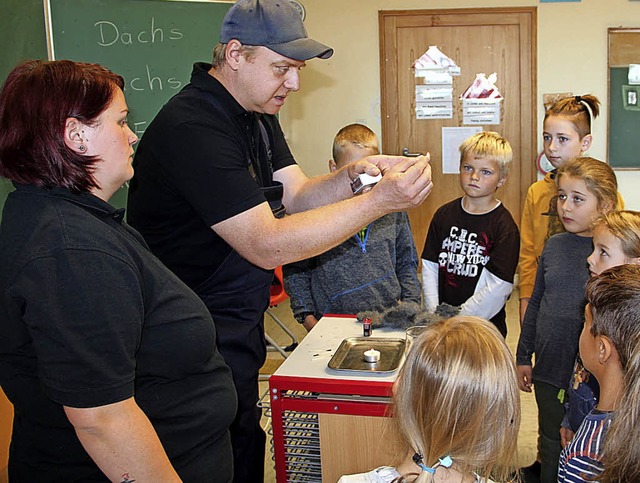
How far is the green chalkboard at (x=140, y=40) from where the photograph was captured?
9.55 feet

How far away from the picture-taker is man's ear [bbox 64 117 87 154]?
1.06 m

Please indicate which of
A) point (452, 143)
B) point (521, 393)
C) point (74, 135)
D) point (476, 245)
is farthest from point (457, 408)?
point (452, 143)

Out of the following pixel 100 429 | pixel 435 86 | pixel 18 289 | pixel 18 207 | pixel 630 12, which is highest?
pixel 630 12

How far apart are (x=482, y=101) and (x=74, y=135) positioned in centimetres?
459

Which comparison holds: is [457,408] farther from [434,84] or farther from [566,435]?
[434,84]

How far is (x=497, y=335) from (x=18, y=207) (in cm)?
89

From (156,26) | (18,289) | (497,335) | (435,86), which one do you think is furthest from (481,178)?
(435,86)

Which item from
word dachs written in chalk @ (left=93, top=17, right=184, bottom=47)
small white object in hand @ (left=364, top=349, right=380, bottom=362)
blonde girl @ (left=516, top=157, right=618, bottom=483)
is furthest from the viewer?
word dachs written in chalk @ (left=93, top=17, right=184, bottom=47)

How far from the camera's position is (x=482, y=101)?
521 centimetres

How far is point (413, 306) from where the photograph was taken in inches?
77.4

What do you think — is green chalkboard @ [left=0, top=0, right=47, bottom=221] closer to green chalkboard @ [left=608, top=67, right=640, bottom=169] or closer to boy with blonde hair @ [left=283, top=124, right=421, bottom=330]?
boy with blonde hair @ [left=283, top=124, right=421, bottom=330]

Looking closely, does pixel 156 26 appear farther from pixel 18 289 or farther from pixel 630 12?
pixel 630 12

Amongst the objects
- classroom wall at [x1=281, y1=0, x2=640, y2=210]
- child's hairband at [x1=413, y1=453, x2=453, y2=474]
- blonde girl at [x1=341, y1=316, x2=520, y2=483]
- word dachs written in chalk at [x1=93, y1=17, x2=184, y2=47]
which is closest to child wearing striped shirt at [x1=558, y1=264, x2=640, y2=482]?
blonde girl at [x1=341, y1=316, x2=520, y2=483]

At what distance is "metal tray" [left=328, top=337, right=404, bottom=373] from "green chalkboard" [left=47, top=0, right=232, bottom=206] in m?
1.67
